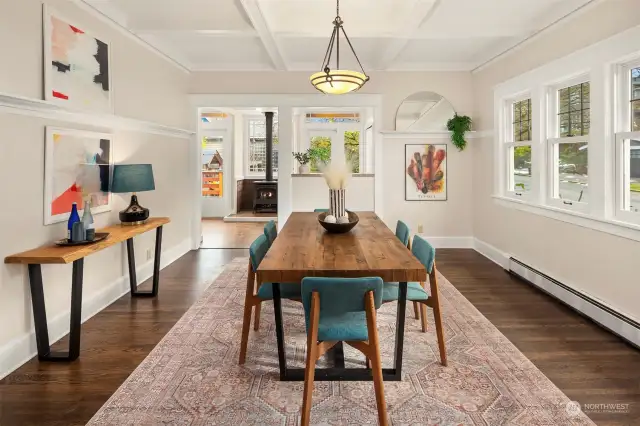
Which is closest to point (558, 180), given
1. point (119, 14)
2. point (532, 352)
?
point (532, 352)

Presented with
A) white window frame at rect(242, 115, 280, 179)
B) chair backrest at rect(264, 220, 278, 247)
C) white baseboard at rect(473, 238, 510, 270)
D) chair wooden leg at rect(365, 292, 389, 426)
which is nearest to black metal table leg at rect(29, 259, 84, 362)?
chair backrest at rect(264, 220, 278, 247)

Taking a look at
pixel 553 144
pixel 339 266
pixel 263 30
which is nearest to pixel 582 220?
pixel 553 144

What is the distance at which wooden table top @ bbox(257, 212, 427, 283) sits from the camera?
214 cm

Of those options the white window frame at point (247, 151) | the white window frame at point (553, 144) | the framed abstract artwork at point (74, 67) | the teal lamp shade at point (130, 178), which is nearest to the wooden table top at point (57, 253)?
the teal lamp shade at point (130, 178)

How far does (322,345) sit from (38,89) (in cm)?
264

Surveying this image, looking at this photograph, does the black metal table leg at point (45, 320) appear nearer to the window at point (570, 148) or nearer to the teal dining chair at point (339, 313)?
the teal dining chair at point (339, 313)

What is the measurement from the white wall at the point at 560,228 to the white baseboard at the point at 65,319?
432 cm

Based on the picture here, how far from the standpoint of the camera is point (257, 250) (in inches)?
110

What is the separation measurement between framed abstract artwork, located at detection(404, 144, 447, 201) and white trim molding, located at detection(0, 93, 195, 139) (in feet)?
11.7

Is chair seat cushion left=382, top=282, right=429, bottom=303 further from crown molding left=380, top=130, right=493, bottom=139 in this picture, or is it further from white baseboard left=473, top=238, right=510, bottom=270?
crown molding left=380, top=130, right=493, bottom=139

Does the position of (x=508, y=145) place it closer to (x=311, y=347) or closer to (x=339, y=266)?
(x=339, y=266)

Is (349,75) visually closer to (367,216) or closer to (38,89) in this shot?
(367,216)

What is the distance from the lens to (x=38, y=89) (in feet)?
9.59

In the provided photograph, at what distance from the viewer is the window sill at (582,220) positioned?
311 cm
